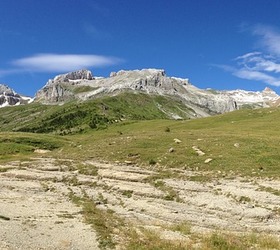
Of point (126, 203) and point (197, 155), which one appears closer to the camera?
point (126, 203)

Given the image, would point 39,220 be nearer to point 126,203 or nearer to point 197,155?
point 126,203

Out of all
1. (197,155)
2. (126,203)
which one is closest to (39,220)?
(126,203)

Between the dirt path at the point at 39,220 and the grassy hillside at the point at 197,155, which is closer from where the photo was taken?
the dirt path at the point at 39,220

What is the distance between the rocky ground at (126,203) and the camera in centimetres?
2972

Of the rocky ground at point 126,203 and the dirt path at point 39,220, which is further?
the rocky ground at point 126,203

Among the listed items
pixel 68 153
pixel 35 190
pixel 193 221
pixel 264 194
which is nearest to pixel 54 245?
pixel 193 221

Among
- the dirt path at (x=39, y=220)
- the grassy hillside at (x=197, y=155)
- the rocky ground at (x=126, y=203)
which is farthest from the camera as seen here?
the grassy hillside at (x=197, y=155)

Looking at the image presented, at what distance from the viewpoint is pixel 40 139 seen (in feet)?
396

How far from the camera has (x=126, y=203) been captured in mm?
41031

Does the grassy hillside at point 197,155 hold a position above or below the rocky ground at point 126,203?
above

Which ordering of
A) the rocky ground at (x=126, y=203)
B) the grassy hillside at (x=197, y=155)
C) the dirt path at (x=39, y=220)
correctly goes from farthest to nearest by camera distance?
the grassy hillside at (x=197, y=155)
the rocky ground at (x=126, y=203)
the dirt path at (x=39, y=220)

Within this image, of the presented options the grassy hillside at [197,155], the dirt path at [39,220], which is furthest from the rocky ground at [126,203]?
the grassy hillside at [197,155]

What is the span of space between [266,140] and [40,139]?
234ft

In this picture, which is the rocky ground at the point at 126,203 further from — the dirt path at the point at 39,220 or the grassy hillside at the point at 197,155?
the grassy hillside at the point at 197,155
